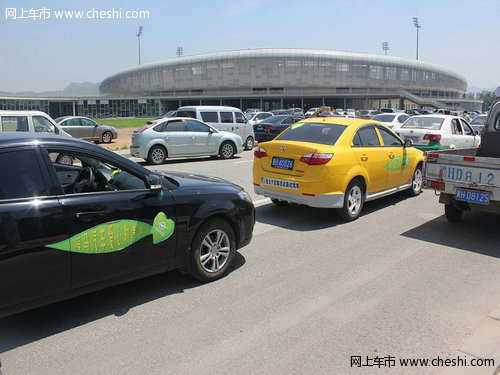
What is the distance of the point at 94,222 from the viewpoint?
364cm

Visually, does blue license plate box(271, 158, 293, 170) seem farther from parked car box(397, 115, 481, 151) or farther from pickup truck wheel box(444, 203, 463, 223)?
parked car box(397, 115, 481, 151)

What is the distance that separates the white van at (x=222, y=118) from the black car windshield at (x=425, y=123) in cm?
785

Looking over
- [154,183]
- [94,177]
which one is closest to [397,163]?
[154,183]

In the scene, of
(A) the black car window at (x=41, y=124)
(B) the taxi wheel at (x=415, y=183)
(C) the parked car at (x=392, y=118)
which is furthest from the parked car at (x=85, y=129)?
(B) the taxi wheel at (x=415, y=183)

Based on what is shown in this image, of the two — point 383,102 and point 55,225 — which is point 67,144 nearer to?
point 55,225

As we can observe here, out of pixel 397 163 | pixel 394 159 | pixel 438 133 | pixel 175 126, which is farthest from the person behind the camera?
pixel 175 126

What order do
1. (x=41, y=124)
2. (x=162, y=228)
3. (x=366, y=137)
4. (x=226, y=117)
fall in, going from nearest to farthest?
(x=162, y=228) < (x=366, y=137) < (x=41, y=124) < (x=226, y=117)

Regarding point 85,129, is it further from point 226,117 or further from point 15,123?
point 15,123

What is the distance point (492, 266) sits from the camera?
17.1 ft

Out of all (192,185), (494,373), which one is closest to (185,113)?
(192,185)

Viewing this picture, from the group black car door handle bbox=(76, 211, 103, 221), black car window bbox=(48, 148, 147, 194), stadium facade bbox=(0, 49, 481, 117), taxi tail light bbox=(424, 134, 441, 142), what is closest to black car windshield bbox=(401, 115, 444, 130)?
taxi tail light bbox=(424, 134, 441, 142)

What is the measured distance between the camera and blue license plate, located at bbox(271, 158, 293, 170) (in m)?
6.95

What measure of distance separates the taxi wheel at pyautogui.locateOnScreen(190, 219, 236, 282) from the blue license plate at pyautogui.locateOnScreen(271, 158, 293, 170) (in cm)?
251

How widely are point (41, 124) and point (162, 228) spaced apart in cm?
1045
